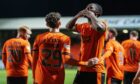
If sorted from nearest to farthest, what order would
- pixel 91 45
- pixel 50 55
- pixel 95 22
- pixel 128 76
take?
pixel 95 22 < pixel 50 55 < pixel 91 45 < pixel 128 76

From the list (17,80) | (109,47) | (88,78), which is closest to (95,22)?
(88,78)

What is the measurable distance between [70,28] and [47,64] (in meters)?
0.79

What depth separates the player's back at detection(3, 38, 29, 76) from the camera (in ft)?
35.2

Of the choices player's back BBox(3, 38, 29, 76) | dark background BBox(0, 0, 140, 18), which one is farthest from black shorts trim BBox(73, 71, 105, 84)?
dark background BBox(0, 0, 140, 18)

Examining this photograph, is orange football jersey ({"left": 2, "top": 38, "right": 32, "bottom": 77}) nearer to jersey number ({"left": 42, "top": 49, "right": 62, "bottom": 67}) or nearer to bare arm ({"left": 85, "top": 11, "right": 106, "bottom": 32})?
jersey number ({"left": 42, "top": 49, "right": 62, "bottom": 67})

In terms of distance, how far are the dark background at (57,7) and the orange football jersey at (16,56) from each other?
85.6 ft

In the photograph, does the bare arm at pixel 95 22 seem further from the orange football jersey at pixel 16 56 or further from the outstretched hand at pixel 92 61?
the orange football jersey at pixel 16 56

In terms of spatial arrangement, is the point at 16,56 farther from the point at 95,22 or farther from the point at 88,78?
the point at 95,22

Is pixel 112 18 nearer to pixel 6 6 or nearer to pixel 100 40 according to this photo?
pixel 6 6

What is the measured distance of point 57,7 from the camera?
37562mm

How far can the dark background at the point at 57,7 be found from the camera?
37.2m

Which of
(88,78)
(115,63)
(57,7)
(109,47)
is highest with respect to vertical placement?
(57,7)

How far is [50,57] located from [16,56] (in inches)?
126

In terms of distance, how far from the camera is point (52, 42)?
25.2 ft
